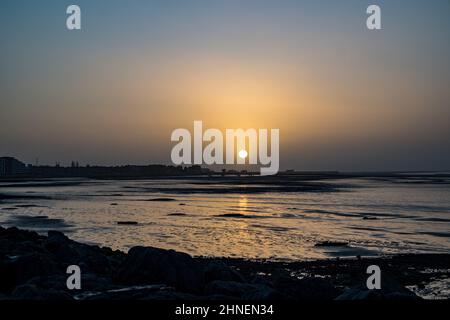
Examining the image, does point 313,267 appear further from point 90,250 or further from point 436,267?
point 90,250

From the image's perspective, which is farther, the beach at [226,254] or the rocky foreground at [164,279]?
the beach at [226,254]

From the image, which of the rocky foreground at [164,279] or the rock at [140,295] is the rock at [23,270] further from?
the rock at [140,295]

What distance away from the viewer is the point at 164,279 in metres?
9.82

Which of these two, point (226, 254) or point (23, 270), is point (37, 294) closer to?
point (23, 270)

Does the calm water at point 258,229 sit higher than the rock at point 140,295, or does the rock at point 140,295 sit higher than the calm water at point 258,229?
the rock at point 140,295

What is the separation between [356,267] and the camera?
16.3 meters

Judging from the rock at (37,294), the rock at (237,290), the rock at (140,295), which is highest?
the rock at (37,294)

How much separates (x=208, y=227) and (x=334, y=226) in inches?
293

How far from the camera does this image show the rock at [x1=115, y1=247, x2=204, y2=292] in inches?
388

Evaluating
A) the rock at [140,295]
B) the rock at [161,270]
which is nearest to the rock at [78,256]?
the rock at [161,270]

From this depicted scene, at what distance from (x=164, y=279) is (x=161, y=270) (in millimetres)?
200

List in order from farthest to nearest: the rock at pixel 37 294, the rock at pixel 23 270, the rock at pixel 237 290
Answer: the rock at pixel 23 270 → the rock at pixel 237 290 → the rock at pixel 37 294

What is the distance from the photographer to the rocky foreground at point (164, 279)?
809cm
